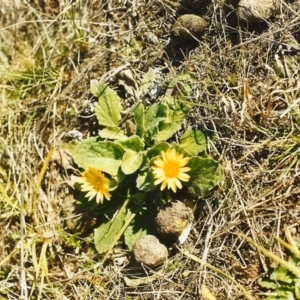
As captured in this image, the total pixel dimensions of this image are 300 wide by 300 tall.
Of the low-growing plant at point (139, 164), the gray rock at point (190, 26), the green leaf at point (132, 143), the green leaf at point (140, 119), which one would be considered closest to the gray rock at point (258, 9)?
the gray rock at point (190, 26)

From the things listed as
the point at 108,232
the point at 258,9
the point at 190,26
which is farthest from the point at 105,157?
the point at 258,9

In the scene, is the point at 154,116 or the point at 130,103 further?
the point at 130,103

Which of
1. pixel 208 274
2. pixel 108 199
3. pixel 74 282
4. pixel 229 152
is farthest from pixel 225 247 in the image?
pixel 74 282

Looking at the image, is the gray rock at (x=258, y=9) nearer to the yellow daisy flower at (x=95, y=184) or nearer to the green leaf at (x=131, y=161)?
the green leaf at (x=131, y=161)

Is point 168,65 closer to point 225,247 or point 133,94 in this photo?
point 133,94

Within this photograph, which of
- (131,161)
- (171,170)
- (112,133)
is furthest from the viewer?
(112,133)

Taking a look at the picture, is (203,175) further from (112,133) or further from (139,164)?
(112,133)

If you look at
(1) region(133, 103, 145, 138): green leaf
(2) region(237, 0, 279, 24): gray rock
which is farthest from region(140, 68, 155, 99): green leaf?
(2) region(237, 0, 279, 24): gray rock
